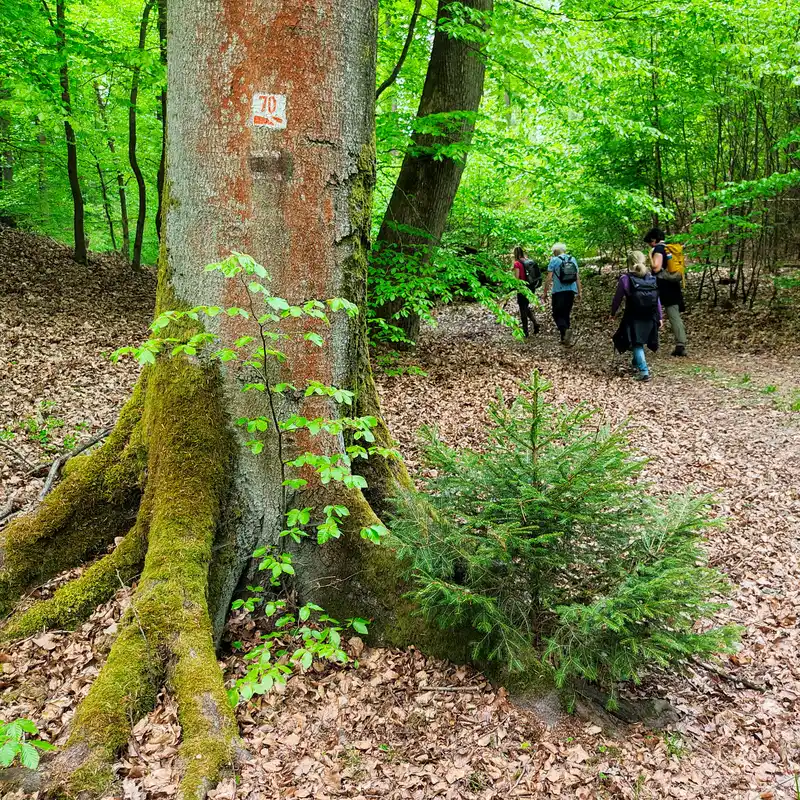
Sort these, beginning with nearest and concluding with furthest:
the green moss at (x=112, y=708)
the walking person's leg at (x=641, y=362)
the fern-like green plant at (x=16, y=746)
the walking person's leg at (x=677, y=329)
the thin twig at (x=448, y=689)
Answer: the fern-like green plant at (x=16, y=746)
the green moss at (x=112, y=708)
the thin twig at (x=448, y=689)
the walking person's leg at (x=641, y=362)
the walking person's leg at (x=677, y=329)

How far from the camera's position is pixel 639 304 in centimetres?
920

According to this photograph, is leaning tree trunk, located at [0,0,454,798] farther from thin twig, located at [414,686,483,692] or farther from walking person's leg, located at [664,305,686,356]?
walking person's leg, located at [664,305,686,356]

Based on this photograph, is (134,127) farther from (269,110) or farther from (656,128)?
(269,110)

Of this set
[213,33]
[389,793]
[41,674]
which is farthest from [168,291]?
[389,793]

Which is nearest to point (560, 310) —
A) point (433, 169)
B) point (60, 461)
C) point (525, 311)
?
point (525, 311)

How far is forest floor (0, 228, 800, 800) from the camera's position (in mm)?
2566

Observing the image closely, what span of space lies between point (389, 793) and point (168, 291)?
270cm

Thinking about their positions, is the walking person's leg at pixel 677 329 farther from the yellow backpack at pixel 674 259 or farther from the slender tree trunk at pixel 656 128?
the slender tree trunk at pixel 656 128

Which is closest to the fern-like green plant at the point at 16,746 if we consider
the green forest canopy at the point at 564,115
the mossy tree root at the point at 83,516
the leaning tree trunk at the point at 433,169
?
the mossy tree root at the point at 83,516

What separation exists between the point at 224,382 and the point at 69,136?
1056cm

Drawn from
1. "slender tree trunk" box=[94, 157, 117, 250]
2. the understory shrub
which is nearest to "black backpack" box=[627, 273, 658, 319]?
the understory shrub

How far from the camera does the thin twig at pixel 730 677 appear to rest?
3.32 meters

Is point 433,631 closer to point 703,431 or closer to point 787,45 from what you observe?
point 703,431

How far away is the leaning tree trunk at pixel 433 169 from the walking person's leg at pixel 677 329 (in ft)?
15.4
